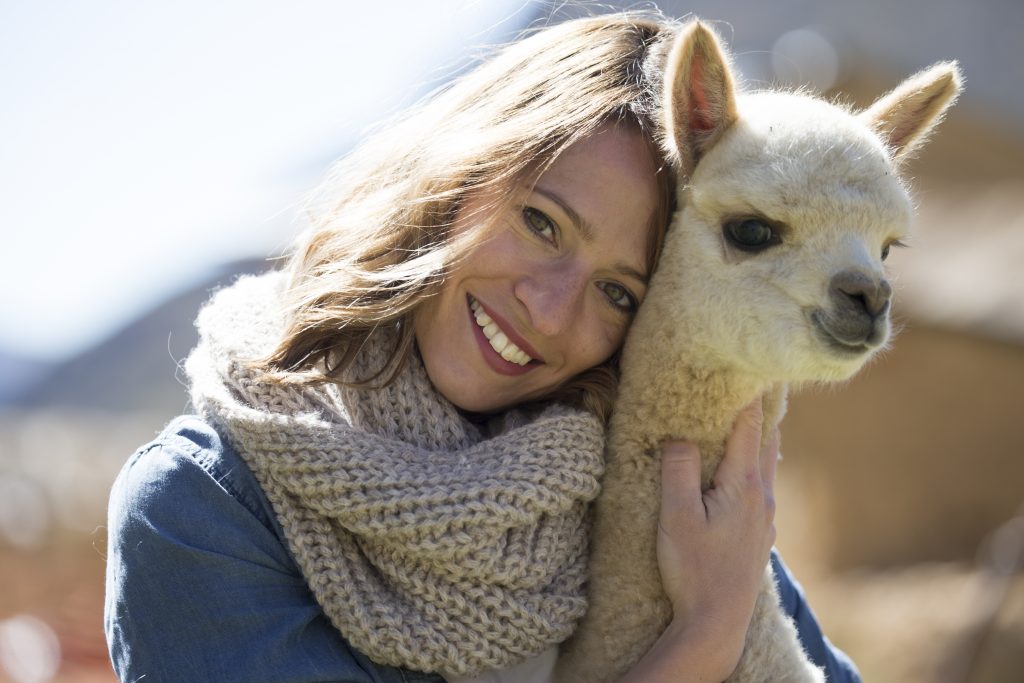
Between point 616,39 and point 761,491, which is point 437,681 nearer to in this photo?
point 761,491

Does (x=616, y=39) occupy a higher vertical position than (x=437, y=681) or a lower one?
higher

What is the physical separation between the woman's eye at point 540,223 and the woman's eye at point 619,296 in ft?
0.49

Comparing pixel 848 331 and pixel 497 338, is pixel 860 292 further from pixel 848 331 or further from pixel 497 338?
pixel 497 338

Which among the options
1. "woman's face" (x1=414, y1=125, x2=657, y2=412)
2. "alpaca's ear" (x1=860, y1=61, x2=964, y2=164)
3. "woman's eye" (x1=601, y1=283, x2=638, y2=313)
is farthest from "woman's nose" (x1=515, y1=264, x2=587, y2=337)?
"alpaca's ear" (x1=860, y1=61, x2=964, y2=164)

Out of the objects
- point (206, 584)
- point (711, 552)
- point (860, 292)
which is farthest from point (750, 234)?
point (206, 584)

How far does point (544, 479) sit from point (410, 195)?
0.58 metres

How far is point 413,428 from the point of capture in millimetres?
1831

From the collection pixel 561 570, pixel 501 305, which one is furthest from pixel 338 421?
pixel 561 570

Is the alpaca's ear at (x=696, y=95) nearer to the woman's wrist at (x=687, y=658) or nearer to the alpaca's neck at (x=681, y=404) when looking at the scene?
the alpaca's neck at (x=681, y=404)

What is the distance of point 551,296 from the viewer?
5.90ft

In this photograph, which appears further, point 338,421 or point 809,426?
point 809,426

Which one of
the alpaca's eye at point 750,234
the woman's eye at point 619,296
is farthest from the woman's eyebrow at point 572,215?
the alpaca's eye at point 750,234

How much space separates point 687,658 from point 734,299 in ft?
2.02

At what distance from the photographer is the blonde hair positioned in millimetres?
1798
